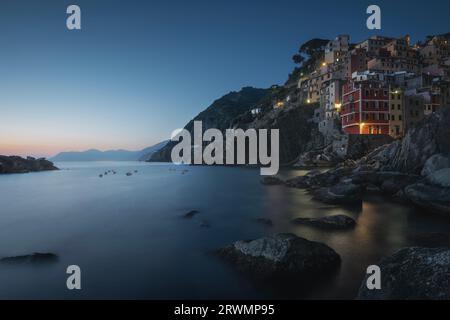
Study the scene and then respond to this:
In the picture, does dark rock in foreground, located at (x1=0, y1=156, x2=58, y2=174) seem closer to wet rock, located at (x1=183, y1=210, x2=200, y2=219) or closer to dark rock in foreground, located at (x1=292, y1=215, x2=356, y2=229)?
wet rock, located at (x1=183, y1=210, x2=200, y2=219)

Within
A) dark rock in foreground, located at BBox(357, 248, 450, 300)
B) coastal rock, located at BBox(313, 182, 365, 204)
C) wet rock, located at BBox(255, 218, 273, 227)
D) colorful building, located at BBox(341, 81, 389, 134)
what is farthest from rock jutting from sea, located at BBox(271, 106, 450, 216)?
colorful building, located at BBox(341, 81, 389, 134)

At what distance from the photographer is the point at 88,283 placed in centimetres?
1283

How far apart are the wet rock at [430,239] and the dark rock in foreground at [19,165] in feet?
508

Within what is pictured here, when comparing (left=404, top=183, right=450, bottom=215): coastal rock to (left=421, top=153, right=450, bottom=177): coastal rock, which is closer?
(left=404, top=183, right=450, bottom=215): coastal rock

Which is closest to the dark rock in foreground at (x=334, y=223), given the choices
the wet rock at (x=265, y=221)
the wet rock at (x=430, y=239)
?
the wet rock at (x=265, y=221)

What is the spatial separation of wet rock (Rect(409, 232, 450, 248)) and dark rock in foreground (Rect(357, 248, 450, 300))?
32.0 ft

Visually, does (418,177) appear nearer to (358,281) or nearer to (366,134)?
(358,281)

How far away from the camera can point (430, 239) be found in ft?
57.3

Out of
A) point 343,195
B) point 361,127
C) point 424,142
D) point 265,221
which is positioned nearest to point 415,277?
point 265,221

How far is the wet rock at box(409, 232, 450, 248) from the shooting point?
16.3 m
